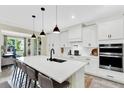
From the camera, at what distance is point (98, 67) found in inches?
160

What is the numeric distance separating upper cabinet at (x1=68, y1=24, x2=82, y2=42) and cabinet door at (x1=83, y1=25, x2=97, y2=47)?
0.91 ft

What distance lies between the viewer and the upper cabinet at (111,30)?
3461 mm

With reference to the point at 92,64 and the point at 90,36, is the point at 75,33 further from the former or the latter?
the point at 92,64

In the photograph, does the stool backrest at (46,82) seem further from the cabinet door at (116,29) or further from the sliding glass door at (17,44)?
the sliding glass door at (17,44)

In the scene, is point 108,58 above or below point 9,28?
below

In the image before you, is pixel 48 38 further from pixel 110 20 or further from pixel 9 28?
pixel 110 20

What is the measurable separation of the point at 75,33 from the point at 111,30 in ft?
6.41

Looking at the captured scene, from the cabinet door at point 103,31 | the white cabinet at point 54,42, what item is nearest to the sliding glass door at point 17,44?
the white cabinet at point 54,42

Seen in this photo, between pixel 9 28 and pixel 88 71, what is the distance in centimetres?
458

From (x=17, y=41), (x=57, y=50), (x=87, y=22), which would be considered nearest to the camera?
(x=87, y=22)

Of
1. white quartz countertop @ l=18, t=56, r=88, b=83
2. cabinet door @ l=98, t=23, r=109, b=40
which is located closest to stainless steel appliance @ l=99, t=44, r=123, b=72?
cabinet door @ l=98, t=23, r=109, b=40

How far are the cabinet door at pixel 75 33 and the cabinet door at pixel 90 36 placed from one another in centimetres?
29

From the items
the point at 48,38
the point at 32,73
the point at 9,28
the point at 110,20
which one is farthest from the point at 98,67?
the point at 9,28

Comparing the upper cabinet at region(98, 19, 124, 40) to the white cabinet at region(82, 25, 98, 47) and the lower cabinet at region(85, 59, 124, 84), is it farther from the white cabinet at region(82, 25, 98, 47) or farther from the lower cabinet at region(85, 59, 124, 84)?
the lower cabinet at region(85, 59, 124, 84)
